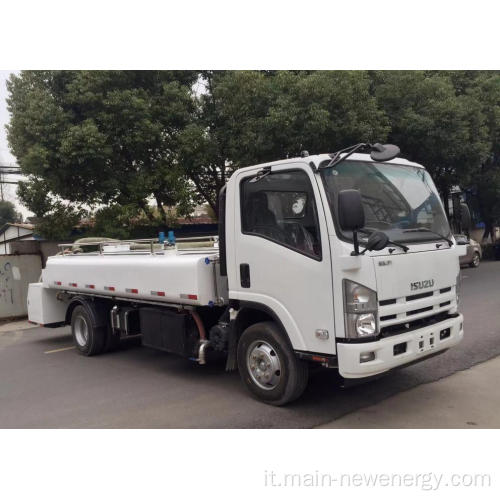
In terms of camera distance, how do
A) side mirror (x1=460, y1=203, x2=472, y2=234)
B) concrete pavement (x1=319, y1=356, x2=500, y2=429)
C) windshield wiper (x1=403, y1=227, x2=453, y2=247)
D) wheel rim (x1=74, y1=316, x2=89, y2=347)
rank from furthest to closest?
wheel rim (x1=74, y1=316, x2=89, y2=347) → side mirror (x1=460, y1=203, x2=472, y2=234) → windshield wiper (x1=403, y1=227, x2=453, y2=247) → concrete pavement (x1=319, y1=356, x2=500, y2=429)

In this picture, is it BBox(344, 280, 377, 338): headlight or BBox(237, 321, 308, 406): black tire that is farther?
BBox(237, 321, 308, 406): black tire

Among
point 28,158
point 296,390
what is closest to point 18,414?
point 296,390

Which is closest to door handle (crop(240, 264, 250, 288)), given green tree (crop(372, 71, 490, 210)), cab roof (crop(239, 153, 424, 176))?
cab roof (crop(239, 153, 424, 176))

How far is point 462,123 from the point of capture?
50.4ft

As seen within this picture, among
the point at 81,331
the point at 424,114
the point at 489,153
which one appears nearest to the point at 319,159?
the point at 81,331

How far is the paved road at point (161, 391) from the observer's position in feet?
16.4

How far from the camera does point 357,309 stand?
170 inches

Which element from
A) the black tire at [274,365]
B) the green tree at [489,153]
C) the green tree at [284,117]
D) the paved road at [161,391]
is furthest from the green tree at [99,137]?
the green tree at [489,153]

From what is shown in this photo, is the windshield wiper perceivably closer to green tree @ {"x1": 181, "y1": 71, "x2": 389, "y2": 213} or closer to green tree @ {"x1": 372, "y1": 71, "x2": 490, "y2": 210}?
green tree @ {"x1": 181, "y1": 71, "x2": 389, "y2": 213}

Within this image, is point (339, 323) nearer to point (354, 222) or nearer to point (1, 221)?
point (354, 222)

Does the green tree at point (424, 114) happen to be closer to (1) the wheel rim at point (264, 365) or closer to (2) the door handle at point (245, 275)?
(2) the door handle at point (245, 275)

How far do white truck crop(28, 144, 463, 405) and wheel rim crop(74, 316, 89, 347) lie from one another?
2538 millimetres

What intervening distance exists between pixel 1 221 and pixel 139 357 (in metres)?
43.4

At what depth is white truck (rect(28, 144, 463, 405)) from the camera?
14.3ft
